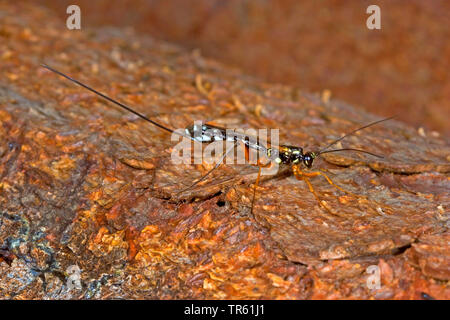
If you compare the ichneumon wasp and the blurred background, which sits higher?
the blurred background

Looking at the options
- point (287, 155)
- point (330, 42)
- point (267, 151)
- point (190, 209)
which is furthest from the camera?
point (330, 42)

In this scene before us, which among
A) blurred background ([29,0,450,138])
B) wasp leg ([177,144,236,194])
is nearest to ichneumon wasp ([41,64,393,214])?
wasp leg ([177,144,236,194])

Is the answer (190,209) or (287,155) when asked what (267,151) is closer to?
(287,155)

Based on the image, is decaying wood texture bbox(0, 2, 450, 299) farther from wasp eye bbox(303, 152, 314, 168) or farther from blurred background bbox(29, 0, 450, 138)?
blurred background bbox(29, 0, 450, 138)

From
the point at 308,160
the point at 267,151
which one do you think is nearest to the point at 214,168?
the point at 267,151

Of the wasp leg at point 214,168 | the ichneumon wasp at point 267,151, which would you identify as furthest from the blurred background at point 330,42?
the wasp leg at point 214,168

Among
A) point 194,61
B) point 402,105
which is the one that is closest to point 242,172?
point 194,61

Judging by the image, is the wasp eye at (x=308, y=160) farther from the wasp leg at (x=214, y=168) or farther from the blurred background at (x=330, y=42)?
the blurred background at (x=330, y=42)
